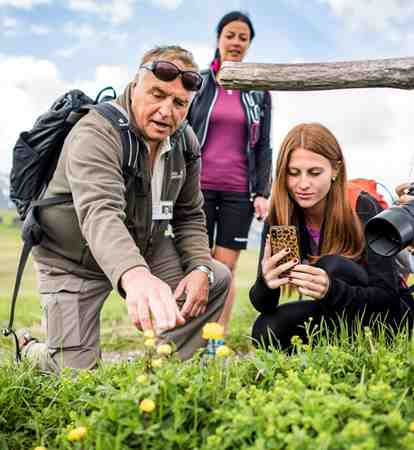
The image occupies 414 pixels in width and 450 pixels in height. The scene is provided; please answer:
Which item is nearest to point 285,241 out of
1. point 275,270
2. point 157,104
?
point 275,270

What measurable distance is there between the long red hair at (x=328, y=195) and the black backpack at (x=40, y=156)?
1.00 metres

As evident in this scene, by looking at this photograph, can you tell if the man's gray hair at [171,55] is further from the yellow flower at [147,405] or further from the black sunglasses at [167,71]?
the yellow flower at [147,405]

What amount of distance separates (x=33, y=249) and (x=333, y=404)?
2.69 metres

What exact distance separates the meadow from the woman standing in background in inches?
101

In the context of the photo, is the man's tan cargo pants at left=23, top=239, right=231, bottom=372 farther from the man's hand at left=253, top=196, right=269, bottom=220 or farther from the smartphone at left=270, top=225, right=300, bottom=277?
the man's hand at left=253, top=196, right=269, bottom=220

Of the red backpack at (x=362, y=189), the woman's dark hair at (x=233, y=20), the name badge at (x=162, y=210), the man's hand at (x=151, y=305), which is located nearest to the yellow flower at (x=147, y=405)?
the man's hand at (x=151, y=305)

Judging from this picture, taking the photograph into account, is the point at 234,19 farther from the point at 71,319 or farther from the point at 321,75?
the point at 71,319

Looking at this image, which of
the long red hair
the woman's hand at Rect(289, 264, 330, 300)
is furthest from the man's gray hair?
the woman's hand at Rect(289, 264, 330, 300)

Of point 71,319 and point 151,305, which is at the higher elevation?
point 151,305

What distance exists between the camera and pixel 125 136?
3.69 metres

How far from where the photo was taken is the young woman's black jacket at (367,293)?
388 cm

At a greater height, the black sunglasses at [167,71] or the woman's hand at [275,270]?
the black sunglasses at [167,71]

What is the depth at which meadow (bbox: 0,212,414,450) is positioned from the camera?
2082mm

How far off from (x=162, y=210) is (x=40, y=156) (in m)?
0.81
